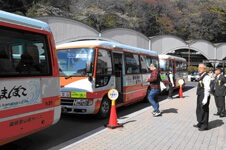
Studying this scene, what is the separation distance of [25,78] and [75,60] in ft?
11.6

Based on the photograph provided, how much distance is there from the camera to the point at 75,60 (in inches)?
340

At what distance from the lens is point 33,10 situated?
3947 centimetres

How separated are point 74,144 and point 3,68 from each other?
239cm

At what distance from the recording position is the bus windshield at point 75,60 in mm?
8481

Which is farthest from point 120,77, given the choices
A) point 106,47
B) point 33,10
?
point 33,10

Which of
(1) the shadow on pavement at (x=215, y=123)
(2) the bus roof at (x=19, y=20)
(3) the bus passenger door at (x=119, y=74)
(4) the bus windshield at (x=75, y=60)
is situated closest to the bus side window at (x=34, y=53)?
(2) the bus roof at (x=19, y=20)

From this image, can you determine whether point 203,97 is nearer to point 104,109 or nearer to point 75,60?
point 104,109

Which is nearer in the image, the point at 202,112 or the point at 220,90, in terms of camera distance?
the point at 202,112

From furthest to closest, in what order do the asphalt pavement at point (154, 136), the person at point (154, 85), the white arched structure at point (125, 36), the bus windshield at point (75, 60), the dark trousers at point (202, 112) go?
the white arched structure at point (125, 36) < the person at point (154, 85) < the bus windshield at point (75, 60) < the dark trousers at point (202, 112) < the asphalt pavement at point (154, 136)

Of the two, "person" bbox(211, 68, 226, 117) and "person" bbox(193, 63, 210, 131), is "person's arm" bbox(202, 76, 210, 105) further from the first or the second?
"person" bbox(211, 68, 226, 117)

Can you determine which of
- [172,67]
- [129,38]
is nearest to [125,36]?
[129,38]

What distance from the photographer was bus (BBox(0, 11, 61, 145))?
4.74 meters

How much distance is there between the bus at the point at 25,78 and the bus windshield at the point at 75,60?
228 centimetres

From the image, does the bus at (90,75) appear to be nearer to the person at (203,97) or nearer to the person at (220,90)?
the person at (203,97)
